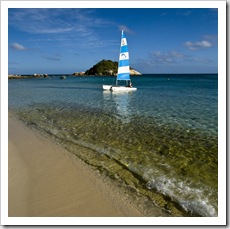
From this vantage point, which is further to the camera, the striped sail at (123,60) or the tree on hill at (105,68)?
the tree on hill at (105,68)

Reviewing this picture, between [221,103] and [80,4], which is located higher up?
[80,4]

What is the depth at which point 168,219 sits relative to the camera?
227 inches

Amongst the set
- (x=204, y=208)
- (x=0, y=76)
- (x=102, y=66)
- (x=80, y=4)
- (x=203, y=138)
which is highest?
(x=102, y=66)

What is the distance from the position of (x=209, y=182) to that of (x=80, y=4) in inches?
278

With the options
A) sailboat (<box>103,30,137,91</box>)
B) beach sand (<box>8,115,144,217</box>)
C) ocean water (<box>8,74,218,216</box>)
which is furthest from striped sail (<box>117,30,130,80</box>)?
beach sand (<box>8,115,144,217</box>)

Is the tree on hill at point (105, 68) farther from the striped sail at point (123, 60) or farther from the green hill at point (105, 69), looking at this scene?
the striped sail at point (123, 60)

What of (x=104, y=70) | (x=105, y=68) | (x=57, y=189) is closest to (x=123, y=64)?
(x=57, y=189)

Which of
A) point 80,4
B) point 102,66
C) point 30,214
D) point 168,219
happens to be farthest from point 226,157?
point 102,66

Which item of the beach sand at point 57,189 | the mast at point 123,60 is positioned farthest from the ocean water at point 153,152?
the mast at point 123,60

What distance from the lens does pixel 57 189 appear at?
7.38 meters

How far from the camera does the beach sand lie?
6.32 meters

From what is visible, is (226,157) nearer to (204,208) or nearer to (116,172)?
(204,208)

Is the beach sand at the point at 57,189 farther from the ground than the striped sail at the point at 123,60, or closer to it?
closer to it

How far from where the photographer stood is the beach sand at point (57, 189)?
20.7ft
